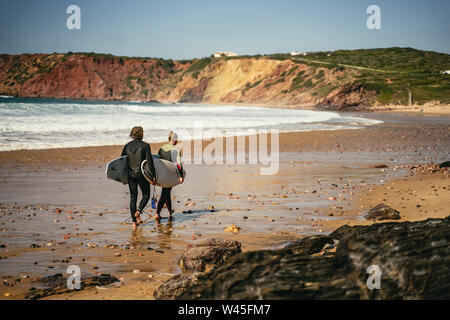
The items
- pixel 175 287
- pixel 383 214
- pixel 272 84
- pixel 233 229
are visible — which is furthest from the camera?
pixel 272 84

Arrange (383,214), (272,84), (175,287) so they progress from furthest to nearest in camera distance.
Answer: (272,84), (383,214), (175,287)

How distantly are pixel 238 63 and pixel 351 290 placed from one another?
164 m

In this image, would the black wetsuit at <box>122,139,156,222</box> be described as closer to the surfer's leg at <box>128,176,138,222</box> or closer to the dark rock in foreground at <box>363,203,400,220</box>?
the surfer's leg at <box>128,176,138,222</box>

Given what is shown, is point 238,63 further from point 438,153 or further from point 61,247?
point 61,247

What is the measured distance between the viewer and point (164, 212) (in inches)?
420

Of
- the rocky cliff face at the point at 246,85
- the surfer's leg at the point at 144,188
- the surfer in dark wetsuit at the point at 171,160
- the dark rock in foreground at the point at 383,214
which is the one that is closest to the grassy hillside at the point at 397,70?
the rocky cliff face at the point at 246,85

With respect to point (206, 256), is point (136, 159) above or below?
above

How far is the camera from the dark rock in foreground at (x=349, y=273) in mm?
Result: 4258

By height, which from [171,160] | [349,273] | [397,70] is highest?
[397,70]

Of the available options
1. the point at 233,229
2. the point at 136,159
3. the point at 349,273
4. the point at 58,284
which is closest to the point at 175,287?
the point at 58,284

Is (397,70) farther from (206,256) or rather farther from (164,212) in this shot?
(206,256)

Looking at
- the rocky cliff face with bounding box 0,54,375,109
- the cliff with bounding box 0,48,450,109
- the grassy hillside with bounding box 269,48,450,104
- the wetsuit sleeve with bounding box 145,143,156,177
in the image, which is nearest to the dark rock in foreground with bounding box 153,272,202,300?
the wetsuit sleeve with bounding box 145,143,156,177

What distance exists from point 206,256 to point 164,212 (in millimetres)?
4359

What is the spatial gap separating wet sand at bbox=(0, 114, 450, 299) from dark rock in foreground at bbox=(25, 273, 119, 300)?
134 mm
